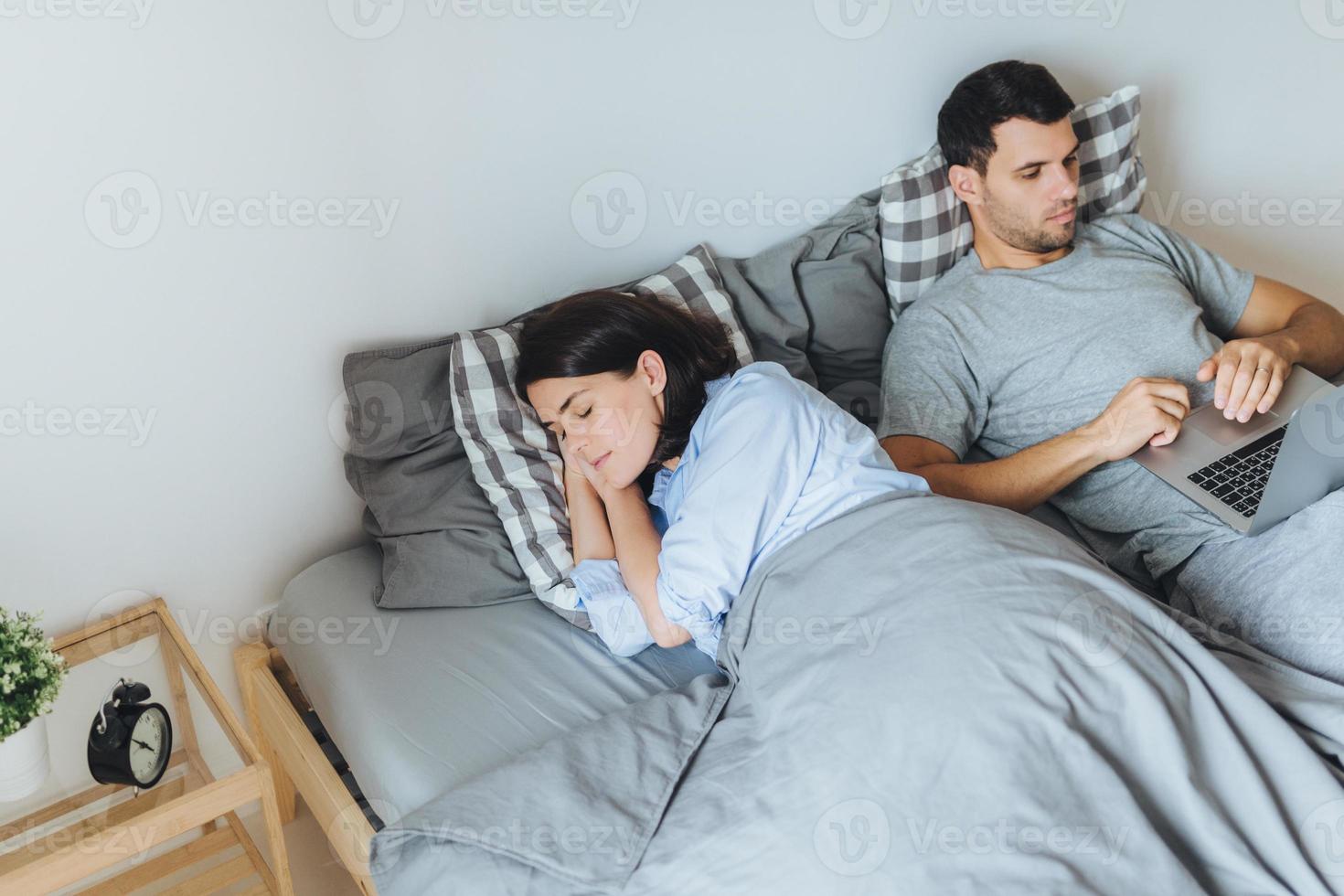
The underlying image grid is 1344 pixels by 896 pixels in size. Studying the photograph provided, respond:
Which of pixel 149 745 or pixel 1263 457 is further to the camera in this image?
pixel 1263 457

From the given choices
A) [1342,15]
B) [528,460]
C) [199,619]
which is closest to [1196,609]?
[528,460]

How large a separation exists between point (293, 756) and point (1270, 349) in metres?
1.75

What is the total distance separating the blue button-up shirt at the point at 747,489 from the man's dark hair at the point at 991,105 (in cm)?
79

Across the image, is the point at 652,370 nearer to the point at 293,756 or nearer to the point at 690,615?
the point at 690,615

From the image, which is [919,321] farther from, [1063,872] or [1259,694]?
[1063,872]

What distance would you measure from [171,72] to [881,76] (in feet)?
4.22

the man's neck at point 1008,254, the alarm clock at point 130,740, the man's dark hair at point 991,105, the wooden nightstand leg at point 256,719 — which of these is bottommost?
the wooden nightstand leg at point 256,719

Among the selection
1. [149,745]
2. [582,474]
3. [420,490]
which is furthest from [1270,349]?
[149,745]

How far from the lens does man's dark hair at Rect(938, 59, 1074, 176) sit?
6.64ft

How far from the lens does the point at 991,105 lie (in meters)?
2.05

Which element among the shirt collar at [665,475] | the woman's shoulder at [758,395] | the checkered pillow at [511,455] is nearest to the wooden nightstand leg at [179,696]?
the checkered pillow at [511,455]

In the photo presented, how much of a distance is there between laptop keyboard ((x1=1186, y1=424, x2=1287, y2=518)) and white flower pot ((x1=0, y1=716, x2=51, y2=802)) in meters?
1.70

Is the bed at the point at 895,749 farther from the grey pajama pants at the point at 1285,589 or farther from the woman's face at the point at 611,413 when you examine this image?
the woman's face at the point at 611,413

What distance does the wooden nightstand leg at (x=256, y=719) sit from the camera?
1802mm
